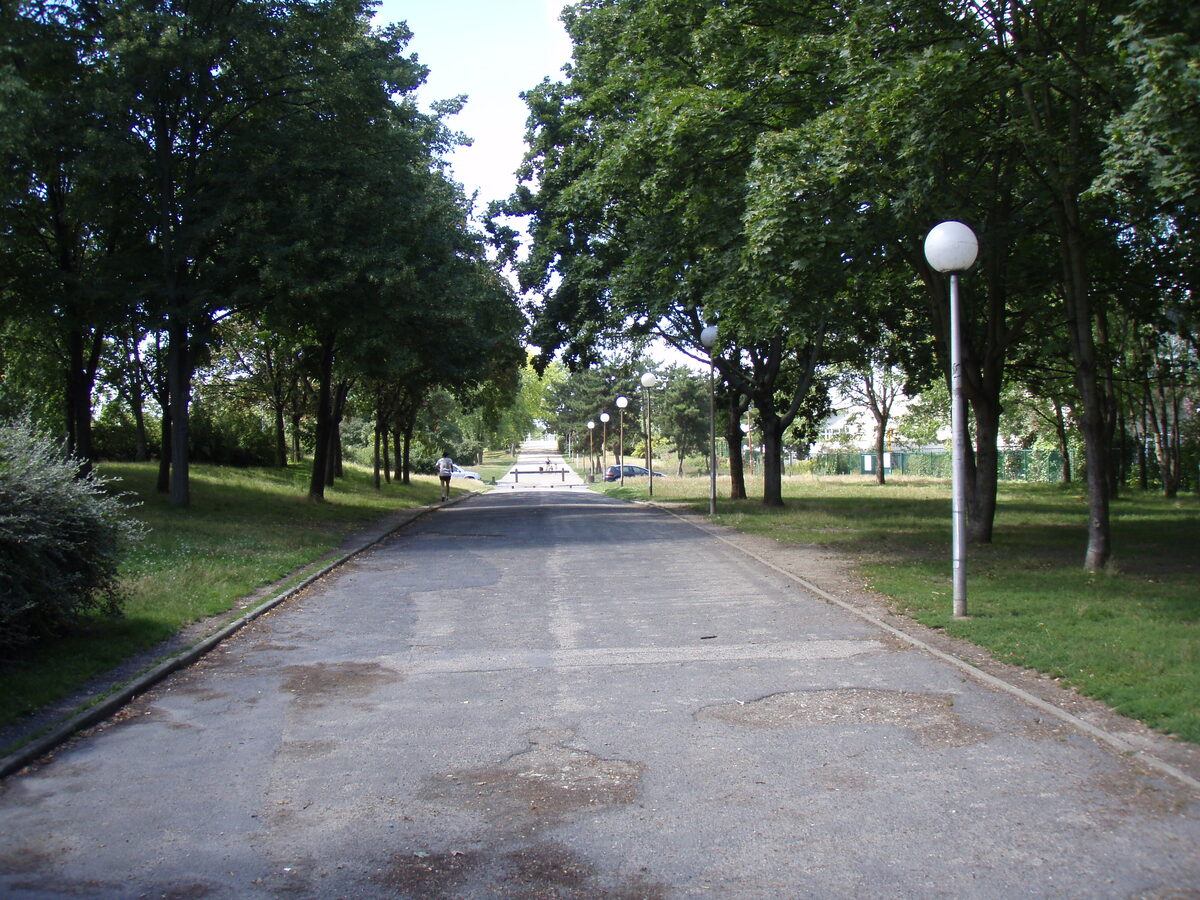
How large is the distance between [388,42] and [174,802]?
21.4 meters

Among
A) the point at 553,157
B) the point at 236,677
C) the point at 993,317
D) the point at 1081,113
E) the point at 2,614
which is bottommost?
the point at 236,677

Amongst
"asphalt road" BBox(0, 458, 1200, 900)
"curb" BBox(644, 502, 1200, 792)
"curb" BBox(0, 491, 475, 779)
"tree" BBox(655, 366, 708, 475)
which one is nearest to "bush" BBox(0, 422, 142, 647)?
"curb" BBox(0, 491, 475, 779)

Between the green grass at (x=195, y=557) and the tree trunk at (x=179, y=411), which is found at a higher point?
the tree trunk at (x=179, y=411)

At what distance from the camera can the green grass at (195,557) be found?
25.0 feet

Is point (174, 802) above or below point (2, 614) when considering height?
below

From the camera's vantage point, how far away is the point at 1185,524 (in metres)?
21.4

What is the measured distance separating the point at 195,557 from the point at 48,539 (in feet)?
22.9

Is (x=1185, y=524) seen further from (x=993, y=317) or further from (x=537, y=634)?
(x=537, y=634)

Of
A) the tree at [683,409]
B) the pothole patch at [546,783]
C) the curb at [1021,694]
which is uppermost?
the tree at [683,409]

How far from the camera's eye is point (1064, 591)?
1105 cm

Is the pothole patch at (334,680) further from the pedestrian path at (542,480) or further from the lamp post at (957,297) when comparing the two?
the pedestrian path at (542,480)

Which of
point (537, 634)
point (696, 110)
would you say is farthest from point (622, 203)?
point (537, 634)

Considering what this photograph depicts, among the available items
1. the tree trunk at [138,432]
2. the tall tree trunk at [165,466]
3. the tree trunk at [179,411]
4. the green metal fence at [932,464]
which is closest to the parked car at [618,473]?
the green metal fence at [932,464]

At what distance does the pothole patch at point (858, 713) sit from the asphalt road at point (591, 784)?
3 centimetres
